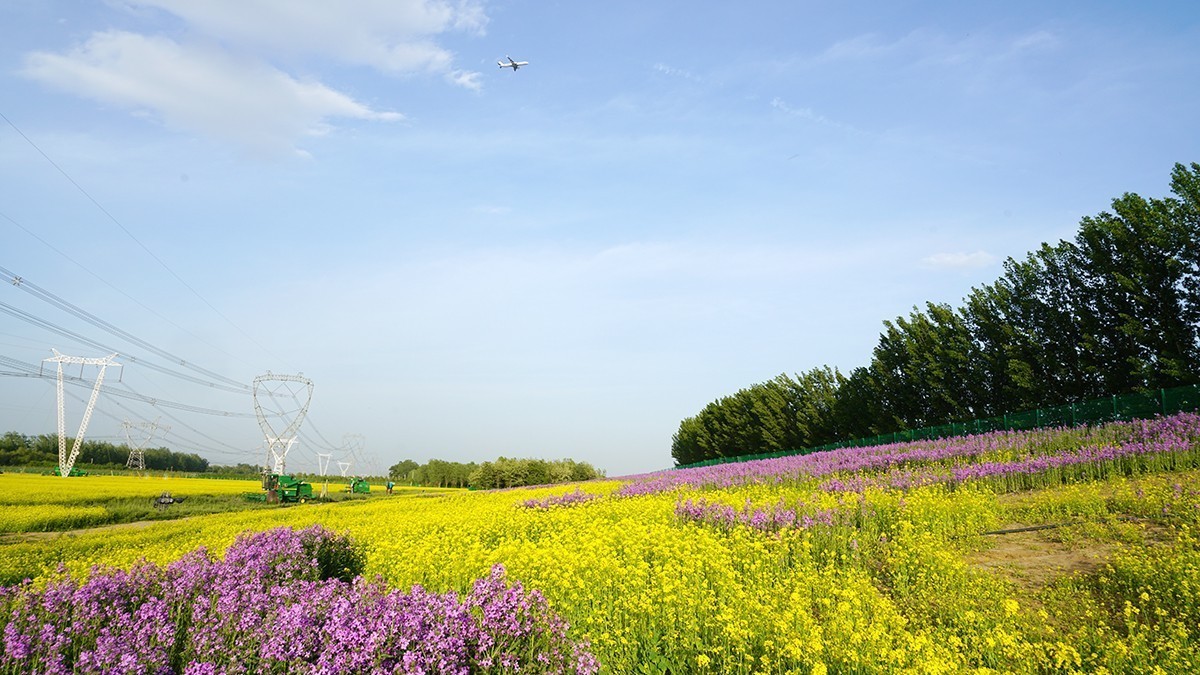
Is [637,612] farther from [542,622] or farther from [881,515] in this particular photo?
[881,515]

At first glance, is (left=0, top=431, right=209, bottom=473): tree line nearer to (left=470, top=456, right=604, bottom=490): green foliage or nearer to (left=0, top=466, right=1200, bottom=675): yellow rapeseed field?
(left=470, top=456, right=604, bottom=490): green foliage

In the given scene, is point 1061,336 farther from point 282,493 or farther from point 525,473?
point 525,473

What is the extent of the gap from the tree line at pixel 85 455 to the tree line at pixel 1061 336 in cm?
9492

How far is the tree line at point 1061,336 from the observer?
2317 centimetres

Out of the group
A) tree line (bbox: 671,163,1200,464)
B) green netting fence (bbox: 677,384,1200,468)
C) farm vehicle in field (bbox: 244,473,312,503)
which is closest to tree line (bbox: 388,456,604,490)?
farm vehicle in field (bbox: 244,473,312,503)

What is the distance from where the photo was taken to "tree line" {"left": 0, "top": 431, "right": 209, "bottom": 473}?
8233cm

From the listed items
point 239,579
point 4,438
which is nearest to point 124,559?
point 239,579

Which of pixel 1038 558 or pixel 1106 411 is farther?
pixel 1106 411

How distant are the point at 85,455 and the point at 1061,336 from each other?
136 metres

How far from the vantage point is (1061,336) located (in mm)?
27484

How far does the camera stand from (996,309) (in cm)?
3067

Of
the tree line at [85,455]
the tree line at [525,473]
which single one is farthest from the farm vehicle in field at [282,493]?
the tree line at [85,455]

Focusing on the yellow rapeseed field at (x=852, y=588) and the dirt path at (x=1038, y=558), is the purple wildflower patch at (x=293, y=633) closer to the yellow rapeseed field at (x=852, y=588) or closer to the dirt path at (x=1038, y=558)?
the yellow rapeseed field at (x=852, y=588)

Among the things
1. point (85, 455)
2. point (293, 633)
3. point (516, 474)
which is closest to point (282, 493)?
point (516, 474)
